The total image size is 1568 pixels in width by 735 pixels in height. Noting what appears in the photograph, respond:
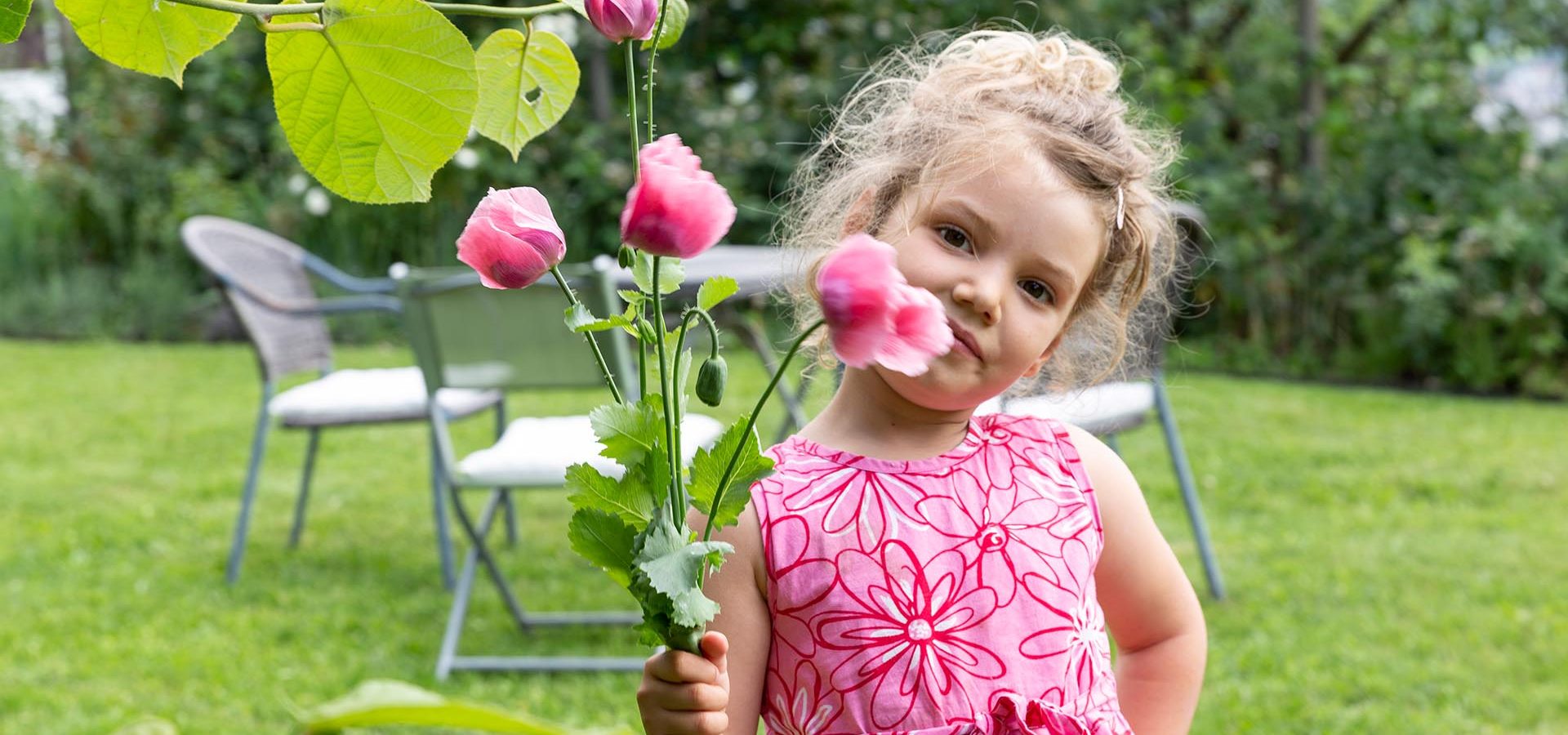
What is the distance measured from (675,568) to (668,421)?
0.06 m

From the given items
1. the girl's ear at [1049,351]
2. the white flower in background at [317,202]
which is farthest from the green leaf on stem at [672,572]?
the white flower in background at [317,202]

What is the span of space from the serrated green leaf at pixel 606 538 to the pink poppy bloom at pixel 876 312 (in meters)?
0.16

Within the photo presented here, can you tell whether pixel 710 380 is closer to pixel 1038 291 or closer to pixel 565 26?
pixel 1038 291

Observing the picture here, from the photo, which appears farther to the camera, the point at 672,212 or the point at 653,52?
the point at 653,52

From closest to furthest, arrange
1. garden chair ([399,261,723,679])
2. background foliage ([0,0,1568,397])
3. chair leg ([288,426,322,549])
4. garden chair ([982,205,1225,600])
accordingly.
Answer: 1. garden chair ([399,261,723,679])
2. garden chair ([982,205,1225,600])
3. chair leg ([288,426,322,549])
4. background foliage ([0,0,1568,397])

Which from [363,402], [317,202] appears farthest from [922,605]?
[317,202]

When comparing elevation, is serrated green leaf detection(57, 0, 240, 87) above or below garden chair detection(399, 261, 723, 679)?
above

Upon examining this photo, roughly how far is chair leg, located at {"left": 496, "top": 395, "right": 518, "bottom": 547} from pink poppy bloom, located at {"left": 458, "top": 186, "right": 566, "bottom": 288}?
320 cm

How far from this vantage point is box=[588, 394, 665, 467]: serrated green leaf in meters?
0.57

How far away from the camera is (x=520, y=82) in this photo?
0.67 m

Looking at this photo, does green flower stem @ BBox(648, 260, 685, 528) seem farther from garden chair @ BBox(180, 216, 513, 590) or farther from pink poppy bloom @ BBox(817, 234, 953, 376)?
garden chair @ BBox(180, 216, 513, 590)

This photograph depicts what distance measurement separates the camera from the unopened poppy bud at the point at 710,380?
1.83 feet

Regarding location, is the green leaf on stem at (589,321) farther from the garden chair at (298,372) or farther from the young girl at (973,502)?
the garden chair at (298,372)

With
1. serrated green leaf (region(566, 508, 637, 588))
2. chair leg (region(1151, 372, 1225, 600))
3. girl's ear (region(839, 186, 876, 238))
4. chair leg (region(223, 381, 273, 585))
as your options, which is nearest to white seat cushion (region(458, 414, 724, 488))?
chair leg (region(223, 381, 273, 585))
